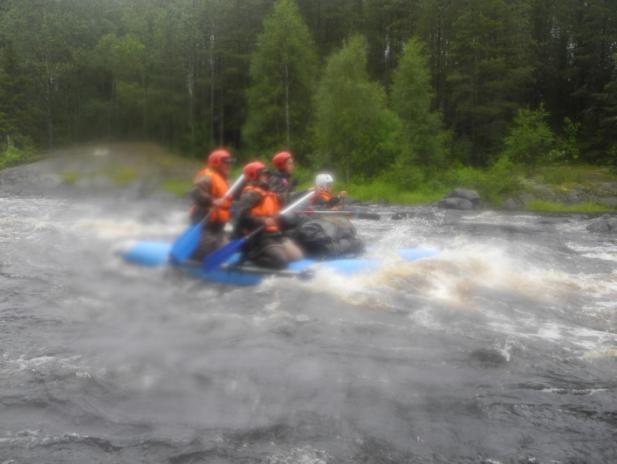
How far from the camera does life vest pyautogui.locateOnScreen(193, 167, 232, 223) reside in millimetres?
7383

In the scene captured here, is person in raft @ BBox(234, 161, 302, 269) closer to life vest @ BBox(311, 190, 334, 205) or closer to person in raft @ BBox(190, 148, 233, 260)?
person in raft @ BBox(190, 148, 233, 260)

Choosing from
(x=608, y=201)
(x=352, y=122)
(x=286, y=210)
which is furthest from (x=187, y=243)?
(x=608, y=201)

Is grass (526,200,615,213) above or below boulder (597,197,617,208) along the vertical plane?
below

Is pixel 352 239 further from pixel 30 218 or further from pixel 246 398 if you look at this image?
pixel 30 218

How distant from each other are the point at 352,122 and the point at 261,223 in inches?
630

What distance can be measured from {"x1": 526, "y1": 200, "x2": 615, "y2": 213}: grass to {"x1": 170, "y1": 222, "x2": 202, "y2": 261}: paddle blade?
13.7m

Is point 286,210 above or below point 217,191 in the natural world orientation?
below

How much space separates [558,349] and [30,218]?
10735 millimetres

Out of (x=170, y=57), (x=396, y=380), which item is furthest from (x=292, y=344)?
(x=170, y=57)

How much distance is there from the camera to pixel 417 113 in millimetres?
23969

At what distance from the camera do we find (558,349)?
17.6 ft

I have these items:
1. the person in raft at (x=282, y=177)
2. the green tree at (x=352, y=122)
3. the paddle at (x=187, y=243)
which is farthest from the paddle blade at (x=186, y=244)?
the green tree at (x=352, y=122)

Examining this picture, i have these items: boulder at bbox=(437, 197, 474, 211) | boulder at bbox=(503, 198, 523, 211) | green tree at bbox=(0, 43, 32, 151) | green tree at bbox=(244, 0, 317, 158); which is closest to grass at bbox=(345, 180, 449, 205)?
boulder at bbox=(437, 197, 474, 211)

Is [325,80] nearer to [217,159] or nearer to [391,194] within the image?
[391,194]
